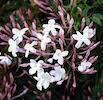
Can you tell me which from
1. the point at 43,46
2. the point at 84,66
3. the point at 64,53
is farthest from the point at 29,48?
the point at 84,66

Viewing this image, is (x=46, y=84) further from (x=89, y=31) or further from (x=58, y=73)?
(x=89, y=31)

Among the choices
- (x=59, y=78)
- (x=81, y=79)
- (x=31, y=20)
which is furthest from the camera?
(x=31, y=20)

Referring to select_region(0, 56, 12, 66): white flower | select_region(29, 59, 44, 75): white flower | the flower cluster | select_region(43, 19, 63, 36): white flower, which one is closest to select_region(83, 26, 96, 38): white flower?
the flower cluster

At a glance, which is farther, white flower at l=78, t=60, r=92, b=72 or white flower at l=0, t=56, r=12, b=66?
white flower at l=0, t=56, r=12, b=66

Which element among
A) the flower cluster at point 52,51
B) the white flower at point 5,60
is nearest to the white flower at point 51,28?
the flower cluster at point 52,51

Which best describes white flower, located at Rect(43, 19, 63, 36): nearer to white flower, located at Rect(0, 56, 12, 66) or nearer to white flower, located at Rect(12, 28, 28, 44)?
white flower, located at Rect(12, 28, 28, 44)

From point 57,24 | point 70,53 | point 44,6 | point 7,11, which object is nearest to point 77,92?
point 70,53

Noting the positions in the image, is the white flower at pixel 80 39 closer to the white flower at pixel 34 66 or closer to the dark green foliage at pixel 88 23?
the dark green foliage at pixel 88 23

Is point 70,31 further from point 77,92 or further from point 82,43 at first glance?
point 77,92

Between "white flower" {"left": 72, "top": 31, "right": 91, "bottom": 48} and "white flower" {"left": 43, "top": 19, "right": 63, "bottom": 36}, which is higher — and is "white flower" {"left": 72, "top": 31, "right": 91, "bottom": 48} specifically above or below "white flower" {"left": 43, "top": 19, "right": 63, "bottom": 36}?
below
